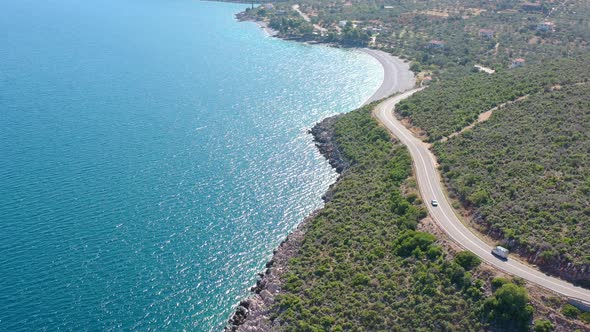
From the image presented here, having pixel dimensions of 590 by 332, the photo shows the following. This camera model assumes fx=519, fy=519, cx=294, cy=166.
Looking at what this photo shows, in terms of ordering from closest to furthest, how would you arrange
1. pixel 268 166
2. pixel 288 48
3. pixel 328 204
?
1. pixel 328 204
2. pixel 268 166
3. pixel 288 48

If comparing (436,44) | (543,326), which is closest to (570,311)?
(543,326)

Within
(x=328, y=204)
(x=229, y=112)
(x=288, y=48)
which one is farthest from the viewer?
(x=288, y=48)

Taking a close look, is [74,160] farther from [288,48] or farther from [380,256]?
[288,48]

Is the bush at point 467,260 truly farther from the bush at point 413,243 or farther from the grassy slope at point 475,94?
the grassy slope at point 475,94

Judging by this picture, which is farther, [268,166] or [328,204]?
[268,166]

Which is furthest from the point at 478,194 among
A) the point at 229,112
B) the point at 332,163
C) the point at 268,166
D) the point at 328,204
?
the point at 229,112
